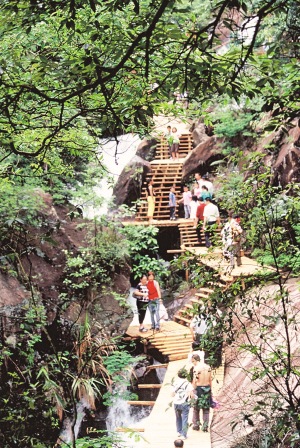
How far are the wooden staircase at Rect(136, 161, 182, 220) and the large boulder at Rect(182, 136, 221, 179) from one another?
48 cm

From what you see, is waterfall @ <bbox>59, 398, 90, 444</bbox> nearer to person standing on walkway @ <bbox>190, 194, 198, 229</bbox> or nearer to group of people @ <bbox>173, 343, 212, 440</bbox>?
group of people @ <bbox>173, 343, 212, 440</bbox>

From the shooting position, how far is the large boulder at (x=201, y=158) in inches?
650

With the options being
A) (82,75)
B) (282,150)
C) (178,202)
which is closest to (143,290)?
(282,150)

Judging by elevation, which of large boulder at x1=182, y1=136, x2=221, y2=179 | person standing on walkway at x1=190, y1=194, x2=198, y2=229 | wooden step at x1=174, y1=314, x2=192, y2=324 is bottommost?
wooden step at x1=174, y1=314, x2=192, y2=324

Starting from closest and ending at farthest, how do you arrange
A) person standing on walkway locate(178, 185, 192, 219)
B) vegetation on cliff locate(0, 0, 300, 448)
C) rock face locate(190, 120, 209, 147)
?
vegetation on cliff locate(0, 0, 300, 448), person standing on walkway locate(178, 185, 192, 219), rock face locate(190, 120, 209, 147)

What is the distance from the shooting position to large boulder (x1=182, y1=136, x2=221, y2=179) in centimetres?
1650

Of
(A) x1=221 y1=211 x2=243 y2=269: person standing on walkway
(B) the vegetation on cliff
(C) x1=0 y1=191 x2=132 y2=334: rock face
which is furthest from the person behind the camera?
(C) x1=0 y1=191 x2=132 y2=334: rock face

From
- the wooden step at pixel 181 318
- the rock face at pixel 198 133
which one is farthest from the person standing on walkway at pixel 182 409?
the rock face at pixel 198 133

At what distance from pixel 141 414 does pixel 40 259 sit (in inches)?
151

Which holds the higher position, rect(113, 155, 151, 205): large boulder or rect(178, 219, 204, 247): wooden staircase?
rect(113, 155, 151, 205): large boulder

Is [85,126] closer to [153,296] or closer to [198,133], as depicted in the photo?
[153,296]

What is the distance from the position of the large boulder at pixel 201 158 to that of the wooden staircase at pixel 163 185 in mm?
480

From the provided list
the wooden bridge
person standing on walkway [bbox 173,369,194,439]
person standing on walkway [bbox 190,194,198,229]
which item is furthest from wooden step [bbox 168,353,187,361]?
person standing on walkway [bbox 190,194,198,229]

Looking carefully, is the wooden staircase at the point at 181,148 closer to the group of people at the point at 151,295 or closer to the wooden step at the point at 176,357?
the group of people at the point at 151,295
